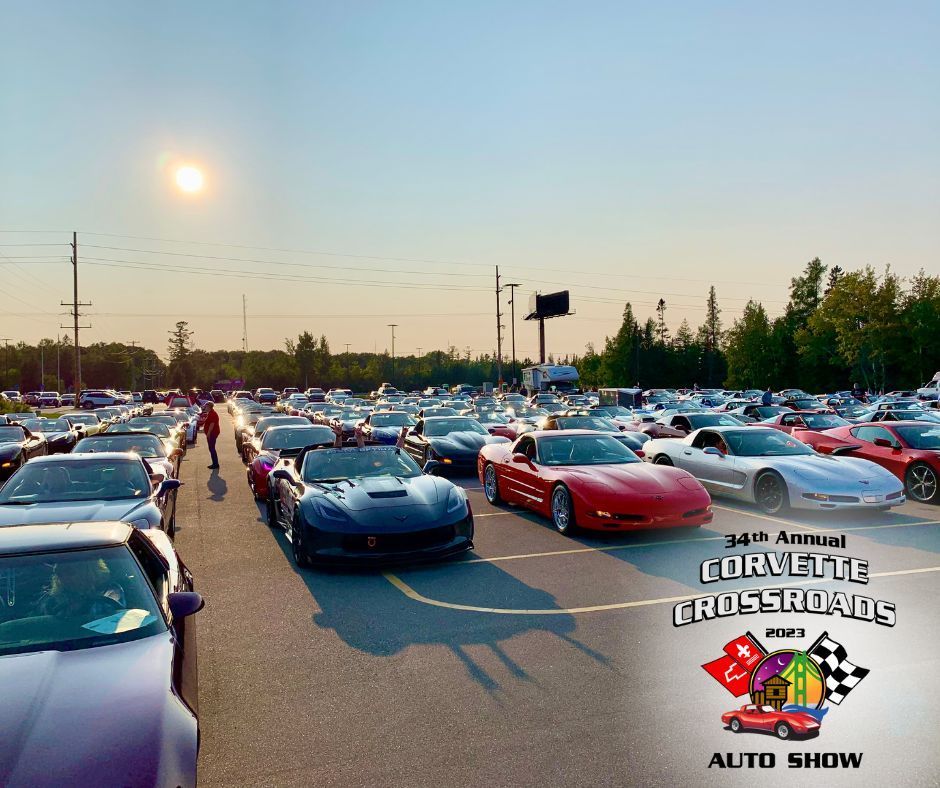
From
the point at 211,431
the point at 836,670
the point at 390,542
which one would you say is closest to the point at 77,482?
the point at 390,542

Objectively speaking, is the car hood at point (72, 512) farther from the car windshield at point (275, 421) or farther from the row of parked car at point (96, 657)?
the car windshield at point (275, 421)

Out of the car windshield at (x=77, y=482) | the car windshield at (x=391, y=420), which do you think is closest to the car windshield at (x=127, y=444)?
the car windshield at (x=77, y=482)

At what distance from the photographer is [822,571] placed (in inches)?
308

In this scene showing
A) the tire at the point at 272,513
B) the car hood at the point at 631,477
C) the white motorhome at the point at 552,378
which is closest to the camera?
the car hood at the point at 631,477

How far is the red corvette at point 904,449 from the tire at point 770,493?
3.12 metres

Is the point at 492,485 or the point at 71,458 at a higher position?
the point at 71,458

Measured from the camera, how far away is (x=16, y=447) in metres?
17.7

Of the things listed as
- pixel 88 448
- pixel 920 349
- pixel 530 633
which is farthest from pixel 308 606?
pixel 920 349

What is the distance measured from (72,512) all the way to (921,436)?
13.6 meters

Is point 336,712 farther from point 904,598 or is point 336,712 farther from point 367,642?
point 904,598

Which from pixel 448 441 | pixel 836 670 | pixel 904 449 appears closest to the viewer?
pixel 836 670

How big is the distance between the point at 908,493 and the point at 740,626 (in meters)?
8.68

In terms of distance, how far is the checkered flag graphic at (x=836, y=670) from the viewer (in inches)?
183

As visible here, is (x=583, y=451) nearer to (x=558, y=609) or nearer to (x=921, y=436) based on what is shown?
(x=558, y=609)
